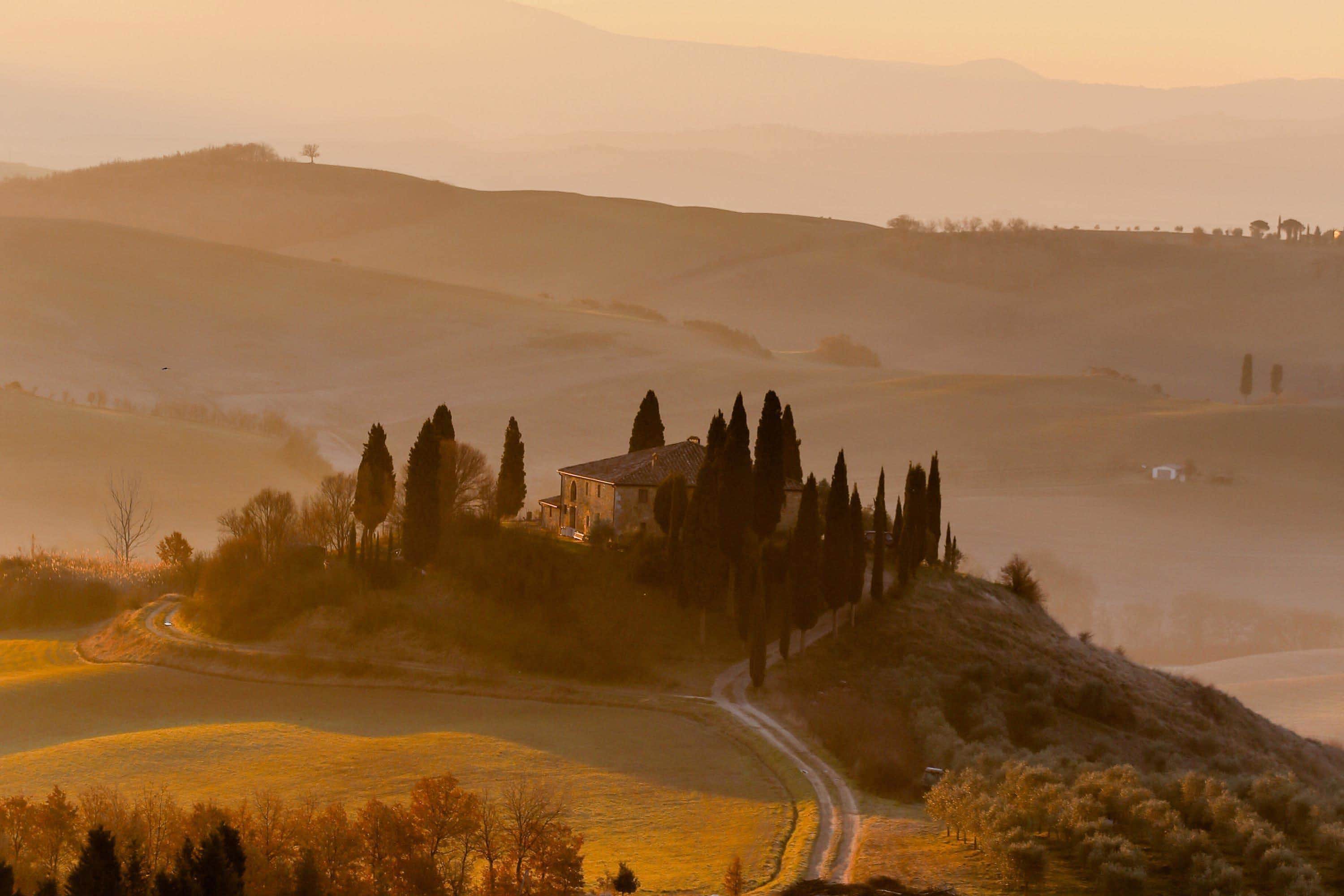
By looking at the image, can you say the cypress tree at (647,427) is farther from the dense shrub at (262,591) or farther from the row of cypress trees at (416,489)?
the dense shrub at (262,591)

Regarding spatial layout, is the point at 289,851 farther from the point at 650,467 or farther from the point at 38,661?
the point at 38,661

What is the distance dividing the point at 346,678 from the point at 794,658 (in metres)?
16.2

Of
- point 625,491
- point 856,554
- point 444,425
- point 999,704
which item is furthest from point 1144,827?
point 444,425

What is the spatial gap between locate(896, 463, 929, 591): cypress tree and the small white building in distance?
70.7 metres

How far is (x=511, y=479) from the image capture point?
211 feet

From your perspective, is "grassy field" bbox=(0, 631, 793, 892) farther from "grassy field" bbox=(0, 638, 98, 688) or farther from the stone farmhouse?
the stone farmhouse

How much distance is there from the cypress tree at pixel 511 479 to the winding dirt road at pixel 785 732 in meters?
13.4

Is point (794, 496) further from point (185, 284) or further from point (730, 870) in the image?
point (185, 284)

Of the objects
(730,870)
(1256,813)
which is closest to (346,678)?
(730,870)

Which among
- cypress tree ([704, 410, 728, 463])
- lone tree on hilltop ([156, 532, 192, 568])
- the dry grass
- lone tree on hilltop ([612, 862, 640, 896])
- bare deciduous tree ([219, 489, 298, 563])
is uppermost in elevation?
cypress tree ([704, 410, 728, 463])

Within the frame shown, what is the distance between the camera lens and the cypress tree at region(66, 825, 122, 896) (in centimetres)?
2652

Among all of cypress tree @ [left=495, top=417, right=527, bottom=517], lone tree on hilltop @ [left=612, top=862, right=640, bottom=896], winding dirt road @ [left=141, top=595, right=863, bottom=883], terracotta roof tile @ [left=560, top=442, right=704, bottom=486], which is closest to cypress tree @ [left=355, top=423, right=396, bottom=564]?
cypress tree @ [left=495, top=417, right=527, bottom=517]

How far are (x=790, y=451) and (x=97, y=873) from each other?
45188mm

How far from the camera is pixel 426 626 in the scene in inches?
2099
